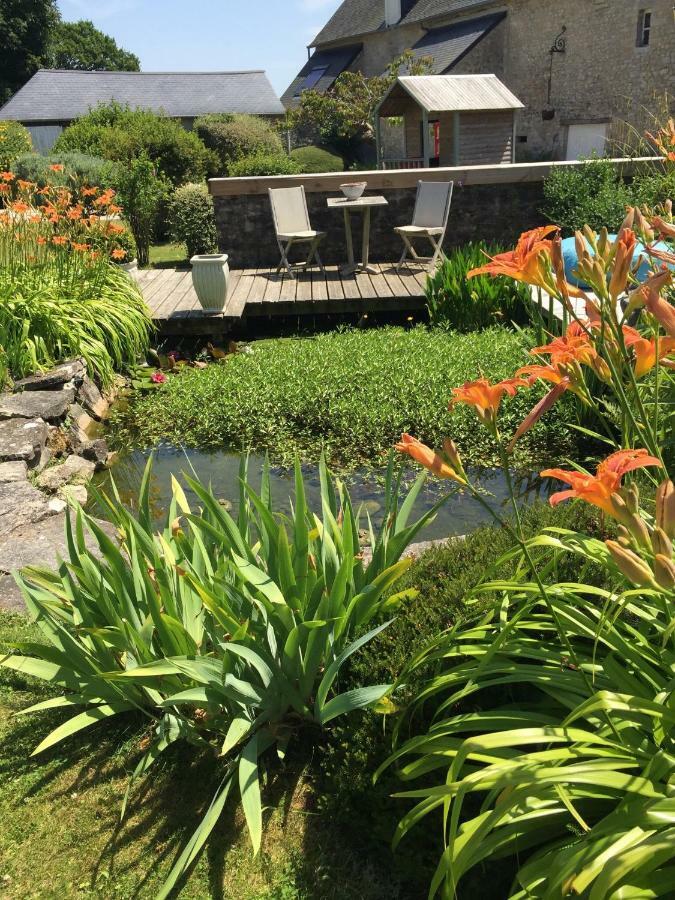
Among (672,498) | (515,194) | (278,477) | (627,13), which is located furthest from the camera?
(627,13)

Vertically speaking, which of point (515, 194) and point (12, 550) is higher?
point (515, 194)

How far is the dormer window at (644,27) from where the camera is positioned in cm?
1596

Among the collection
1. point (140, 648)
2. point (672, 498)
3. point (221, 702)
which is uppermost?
point (672, 498)

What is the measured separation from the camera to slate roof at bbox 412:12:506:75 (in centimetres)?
2039

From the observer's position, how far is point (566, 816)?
1.40 metres

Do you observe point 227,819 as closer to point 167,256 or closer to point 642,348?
point 642,348

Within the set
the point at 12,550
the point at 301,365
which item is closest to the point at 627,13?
the point at 301,365

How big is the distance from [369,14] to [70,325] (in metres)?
28.4

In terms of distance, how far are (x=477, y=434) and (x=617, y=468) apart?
3476 mm

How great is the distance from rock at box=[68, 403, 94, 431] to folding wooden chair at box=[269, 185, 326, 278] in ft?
11.7

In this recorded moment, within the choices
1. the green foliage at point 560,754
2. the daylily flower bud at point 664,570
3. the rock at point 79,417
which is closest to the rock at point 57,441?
the rock at point 79,417

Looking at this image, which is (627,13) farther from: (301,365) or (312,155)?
(301,365)

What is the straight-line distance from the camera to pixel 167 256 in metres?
12.2

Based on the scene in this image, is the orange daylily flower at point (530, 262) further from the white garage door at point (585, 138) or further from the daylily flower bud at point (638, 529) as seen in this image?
the white garage door at point (585, 138)
